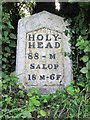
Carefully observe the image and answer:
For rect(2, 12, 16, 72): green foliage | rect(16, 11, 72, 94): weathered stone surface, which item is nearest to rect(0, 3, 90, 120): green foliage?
rect(2, 12, 16, 72): green foliage

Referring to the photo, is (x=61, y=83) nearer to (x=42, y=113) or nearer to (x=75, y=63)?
(x=75, y=63)

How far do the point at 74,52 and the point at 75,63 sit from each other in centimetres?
11

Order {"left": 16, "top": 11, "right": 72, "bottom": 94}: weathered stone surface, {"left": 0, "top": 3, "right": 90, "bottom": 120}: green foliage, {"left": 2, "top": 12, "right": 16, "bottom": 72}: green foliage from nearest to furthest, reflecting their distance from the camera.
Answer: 1. {"left": 0, "top": 3, "right": 90, "bottom": 120}: green foliage
2. {"left": 2, "top": 12, "right": 16, "bottom": 72}: green foliage
3. {"left": 16, "top": 11, "right": 72, "bottom": 94}: weathered stone surface

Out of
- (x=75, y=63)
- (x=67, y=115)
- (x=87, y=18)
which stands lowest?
(x=67, y=115)

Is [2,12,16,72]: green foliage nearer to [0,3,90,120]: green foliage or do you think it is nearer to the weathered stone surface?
the weathered stone surface

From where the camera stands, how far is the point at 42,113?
6.93 ft

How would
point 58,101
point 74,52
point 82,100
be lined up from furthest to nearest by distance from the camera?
point 74,52 < point 58,101 < point 82,100

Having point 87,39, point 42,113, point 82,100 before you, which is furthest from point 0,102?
point 87,39

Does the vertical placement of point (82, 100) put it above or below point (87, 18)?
below

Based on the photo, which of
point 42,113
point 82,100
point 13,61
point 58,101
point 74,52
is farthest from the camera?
point 13,61

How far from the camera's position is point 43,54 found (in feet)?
11.6

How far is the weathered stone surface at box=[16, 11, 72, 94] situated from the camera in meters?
3.48

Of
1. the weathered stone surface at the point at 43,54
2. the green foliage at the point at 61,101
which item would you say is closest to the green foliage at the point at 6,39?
the weathered stone surface at the point at 43,54

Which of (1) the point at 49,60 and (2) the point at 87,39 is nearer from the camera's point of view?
(2) the point at 87,39
